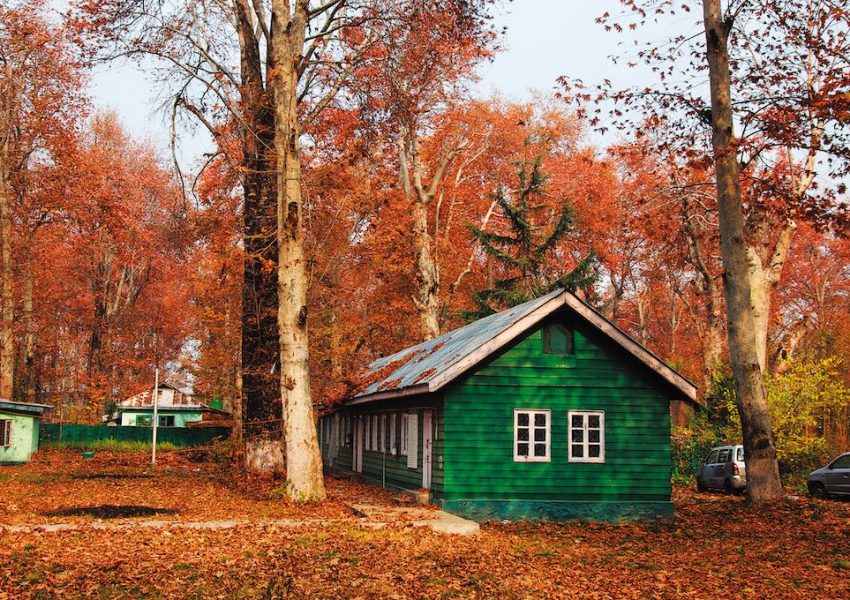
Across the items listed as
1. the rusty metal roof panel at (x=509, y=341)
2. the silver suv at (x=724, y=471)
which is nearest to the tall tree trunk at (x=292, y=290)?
the rusty metal roof panel at (x=509, y=341)

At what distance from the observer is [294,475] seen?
20.3 metres

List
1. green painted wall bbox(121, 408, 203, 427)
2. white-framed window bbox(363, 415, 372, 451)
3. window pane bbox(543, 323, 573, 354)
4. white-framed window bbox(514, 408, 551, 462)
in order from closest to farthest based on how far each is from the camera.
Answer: white-framed window bbox(514, 408, 551, 462) < window pane bbox(543, 323, 573, 354) < white-framed window bbox(363, 415, 372, 451) < green painted wall bbox(121, 408, 203, 427)

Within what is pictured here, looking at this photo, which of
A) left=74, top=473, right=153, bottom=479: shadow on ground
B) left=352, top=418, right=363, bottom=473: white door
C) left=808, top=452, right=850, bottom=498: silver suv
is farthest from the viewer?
left=352, top=418, right=363, bottom=473: white door

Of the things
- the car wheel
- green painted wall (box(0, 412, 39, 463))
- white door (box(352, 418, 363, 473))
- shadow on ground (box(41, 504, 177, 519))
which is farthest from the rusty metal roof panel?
green painted wall (box(0, 412, 39, 463))

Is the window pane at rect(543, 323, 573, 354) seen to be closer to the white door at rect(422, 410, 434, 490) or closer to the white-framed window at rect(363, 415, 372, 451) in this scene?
the white door at rect(422, 410, 434, 490)

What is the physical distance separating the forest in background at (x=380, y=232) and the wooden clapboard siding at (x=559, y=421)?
5.45 m

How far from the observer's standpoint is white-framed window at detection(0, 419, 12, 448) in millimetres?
35000

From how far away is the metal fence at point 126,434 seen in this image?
157ft

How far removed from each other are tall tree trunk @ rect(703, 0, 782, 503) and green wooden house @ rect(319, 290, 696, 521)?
62.0 inches

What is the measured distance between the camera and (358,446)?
31547 mm

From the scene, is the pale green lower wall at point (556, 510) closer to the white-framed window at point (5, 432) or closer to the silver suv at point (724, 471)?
the silver suv at point (724, 471)

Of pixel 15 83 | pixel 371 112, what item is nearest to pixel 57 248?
pixel 15 83

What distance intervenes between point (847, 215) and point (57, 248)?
45614 mm

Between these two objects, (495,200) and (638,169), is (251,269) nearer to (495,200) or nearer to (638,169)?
(495,200)
